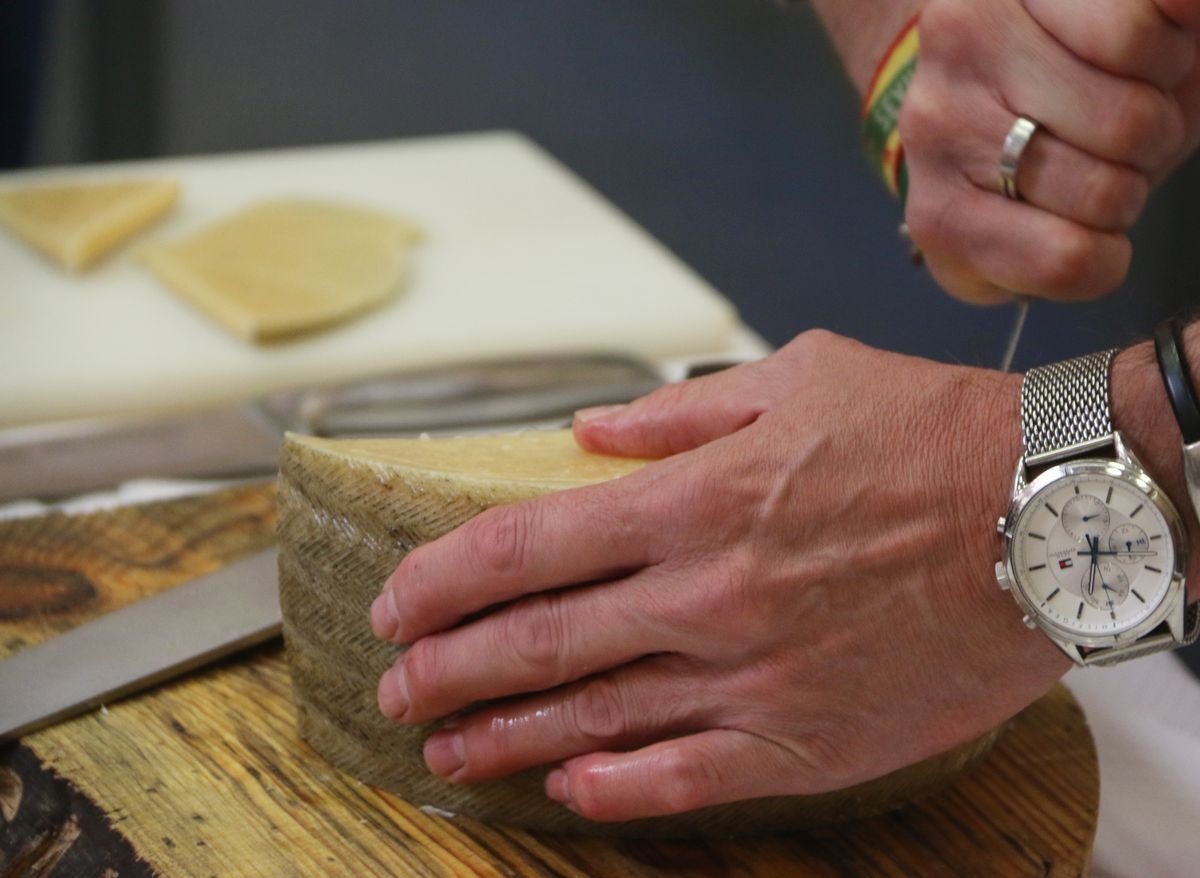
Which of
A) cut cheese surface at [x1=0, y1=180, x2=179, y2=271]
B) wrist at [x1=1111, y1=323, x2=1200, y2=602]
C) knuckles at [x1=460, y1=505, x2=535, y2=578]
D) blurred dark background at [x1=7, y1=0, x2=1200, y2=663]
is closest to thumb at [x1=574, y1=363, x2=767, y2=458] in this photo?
knuckles at [x1=460, y1=505, x2=535, y2=578]

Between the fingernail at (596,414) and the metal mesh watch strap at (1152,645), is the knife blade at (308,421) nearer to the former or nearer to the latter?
the fingernail at (596,414)

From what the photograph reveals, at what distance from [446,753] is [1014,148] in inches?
26.8

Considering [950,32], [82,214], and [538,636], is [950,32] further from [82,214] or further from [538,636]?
[82,214]

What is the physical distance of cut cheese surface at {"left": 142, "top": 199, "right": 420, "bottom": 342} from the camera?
1.89 metres

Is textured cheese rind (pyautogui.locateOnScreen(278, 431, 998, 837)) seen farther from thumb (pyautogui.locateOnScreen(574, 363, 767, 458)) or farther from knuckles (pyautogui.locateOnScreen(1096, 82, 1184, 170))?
knuckles (pyautogui.locateOnScreen(1096, 82, 1184, 170))

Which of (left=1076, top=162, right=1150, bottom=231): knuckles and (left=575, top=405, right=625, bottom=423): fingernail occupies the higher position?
(left=1076, top=162, right=1150, bottom=231): knuckles

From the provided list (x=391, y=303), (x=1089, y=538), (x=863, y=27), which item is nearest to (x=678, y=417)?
(x=1089, y=538)

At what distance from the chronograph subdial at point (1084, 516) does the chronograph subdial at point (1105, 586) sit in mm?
23

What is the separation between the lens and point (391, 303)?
6.57ft

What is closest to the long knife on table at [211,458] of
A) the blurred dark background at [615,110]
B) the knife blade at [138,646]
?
the knife blade at [138,646]

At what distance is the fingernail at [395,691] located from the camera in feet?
3.33

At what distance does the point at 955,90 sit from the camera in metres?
1.26

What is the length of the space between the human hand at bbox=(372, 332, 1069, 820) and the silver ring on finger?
1.00 ft

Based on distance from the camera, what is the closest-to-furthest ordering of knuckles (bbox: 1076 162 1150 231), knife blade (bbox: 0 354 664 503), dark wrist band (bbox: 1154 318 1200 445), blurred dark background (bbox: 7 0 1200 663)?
1. dark wrist band (bbox: 1154 318 1200 445)
2. knuckles (bbox: 1076 162 1150 231)
3. knife blade (bbox: 0 354 664 503)
4. blurred dark background (bbox: 7 0 1200 663)
